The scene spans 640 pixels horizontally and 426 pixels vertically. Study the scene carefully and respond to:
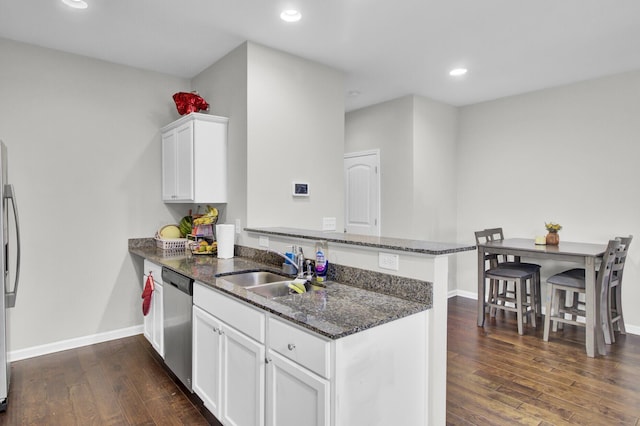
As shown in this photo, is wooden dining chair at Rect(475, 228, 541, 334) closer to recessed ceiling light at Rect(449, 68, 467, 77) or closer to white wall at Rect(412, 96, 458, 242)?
white wall at Rect(412, 96, 458, 242)

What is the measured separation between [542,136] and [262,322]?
423 cm

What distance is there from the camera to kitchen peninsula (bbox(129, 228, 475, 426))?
1.49 metres

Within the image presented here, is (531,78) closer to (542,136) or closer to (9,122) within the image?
(542,136)

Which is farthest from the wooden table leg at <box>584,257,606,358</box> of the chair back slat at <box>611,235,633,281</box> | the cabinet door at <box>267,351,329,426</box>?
the cabinet door at <box>267,351,329,426</box>

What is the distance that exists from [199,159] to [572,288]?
3.56 metres

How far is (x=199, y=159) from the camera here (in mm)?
3283

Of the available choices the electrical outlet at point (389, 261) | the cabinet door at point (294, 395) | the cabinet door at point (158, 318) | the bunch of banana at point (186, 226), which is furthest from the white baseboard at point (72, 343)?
the electrical outlet at point (389, 261)

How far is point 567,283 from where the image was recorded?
3.51 m

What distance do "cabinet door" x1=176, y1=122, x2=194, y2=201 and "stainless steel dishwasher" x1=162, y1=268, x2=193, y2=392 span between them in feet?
2.64

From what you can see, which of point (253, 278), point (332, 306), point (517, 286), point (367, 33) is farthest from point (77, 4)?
point (517, 286)

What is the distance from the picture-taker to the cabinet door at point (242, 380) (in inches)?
71.1

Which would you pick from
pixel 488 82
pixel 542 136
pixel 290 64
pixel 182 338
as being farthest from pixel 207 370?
pixel 542 136

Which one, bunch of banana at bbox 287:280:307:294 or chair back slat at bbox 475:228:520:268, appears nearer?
bunch of banana at bbox 287:280:307:294

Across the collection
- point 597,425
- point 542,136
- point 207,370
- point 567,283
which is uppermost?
point 542,136
